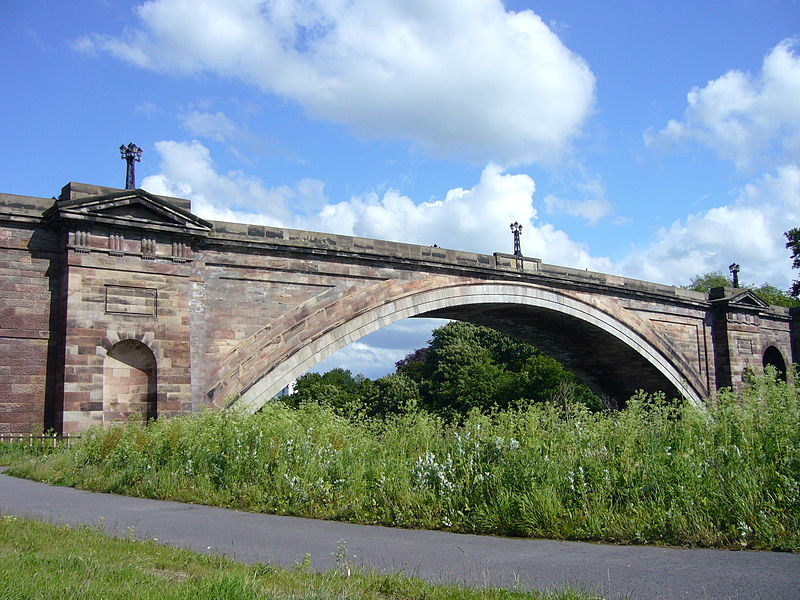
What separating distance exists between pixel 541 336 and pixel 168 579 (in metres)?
28.0

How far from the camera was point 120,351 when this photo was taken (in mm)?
16547

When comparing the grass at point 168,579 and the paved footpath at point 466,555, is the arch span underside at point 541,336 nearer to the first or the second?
the paved footpath at point 466,555

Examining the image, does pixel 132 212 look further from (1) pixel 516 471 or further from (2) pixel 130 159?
(1) pixel 516 471

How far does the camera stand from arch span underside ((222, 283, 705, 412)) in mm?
19516

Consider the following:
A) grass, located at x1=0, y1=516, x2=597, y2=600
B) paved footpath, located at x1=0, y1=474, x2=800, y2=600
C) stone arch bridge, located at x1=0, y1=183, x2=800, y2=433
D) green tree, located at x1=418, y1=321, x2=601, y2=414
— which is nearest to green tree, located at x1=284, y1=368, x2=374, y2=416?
green tree, located at x1=418, y1=321, x2=601, y2=414

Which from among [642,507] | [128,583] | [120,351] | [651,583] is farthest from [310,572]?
[120,351]

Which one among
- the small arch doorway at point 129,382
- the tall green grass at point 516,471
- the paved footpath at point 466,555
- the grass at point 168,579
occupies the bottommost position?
the paved footpath at point 466,555

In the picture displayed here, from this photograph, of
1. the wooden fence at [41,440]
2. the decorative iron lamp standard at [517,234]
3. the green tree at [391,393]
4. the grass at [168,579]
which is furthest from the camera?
the green tree at [391,393]

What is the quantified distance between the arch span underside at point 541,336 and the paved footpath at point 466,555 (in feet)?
32.8

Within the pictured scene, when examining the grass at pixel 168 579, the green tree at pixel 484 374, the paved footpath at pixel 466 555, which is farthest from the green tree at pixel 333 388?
the grass at pixel 168 579

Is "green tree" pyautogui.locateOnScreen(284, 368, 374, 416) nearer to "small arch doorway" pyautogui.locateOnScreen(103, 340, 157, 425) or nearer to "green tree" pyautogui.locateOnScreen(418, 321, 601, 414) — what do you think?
"green tree" pyautogui.locateOnScreen(418, 321, 601, 414)

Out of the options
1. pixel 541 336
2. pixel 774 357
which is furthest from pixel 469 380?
pixel 774 357

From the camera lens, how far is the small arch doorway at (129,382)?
638 inches

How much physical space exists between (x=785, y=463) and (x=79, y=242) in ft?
47.2
